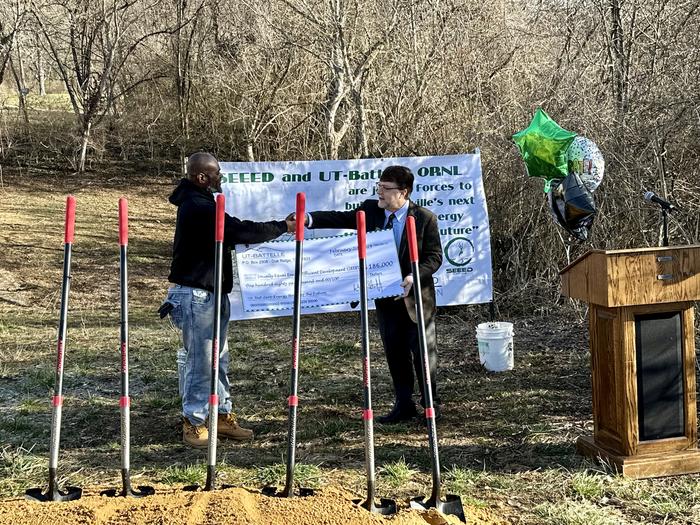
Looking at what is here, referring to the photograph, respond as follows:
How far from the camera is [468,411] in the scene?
6.86m

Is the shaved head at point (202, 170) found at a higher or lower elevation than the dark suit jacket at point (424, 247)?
higher

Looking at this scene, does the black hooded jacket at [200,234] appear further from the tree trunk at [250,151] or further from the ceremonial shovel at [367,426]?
the tree trunk at [250,151]

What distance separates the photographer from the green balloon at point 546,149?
738cm

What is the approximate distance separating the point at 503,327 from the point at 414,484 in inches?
131

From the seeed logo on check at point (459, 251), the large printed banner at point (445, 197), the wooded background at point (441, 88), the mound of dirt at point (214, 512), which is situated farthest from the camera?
the wooded background at point (441, 88)

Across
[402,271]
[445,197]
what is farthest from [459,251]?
[402,271]

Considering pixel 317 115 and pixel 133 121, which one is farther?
pixel 133 121

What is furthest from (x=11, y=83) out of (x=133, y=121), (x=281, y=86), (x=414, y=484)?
(x=414, y=484)

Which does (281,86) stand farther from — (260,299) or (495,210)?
(260,299)

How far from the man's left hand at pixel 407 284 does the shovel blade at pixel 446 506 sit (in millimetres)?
1806

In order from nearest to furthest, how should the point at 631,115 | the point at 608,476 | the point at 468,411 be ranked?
the point at 608,476 < the point at 468,411 < the point at 631,115

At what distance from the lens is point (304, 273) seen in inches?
277

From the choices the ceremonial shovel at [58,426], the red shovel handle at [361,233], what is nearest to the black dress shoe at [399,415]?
the red shovel handle at [361,233]

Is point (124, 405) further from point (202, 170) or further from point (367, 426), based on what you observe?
point (202, 170)
